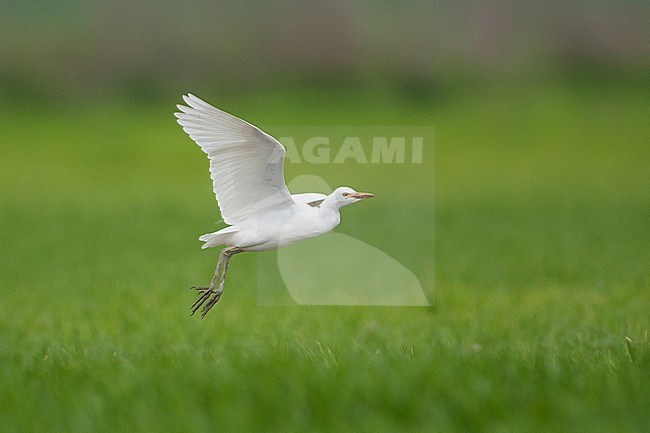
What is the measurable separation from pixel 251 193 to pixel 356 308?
212 inches

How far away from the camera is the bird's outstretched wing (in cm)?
472

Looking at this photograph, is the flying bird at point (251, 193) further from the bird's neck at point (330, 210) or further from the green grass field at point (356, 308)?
the green grass field at point (356, 308)

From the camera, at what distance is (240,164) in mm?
4859

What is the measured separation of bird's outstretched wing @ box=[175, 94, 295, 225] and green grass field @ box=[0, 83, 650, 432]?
0.85m

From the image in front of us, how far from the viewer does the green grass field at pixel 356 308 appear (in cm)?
489

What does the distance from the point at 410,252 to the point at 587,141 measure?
16.1 meters

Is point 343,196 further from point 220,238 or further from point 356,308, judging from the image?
point 356,308

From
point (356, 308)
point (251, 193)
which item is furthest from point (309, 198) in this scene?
point (356, 308)

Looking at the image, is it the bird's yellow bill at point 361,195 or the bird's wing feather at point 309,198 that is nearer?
the bird's yellow bill at point 361,195

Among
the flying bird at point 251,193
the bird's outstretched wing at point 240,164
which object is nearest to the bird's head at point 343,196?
the flying bird at point 251,193

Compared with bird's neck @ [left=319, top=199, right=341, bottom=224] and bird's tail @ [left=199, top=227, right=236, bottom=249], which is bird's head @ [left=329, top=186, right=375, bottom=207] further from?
bird's tail @ [left=199, top=227, right=236, bottom=249]

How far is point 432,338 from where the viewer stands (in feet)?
24.5

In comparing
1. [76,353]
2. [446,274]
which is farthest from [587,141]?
[76,353]

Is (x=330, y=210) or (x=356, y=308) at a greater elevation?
(x=330, y=210)
